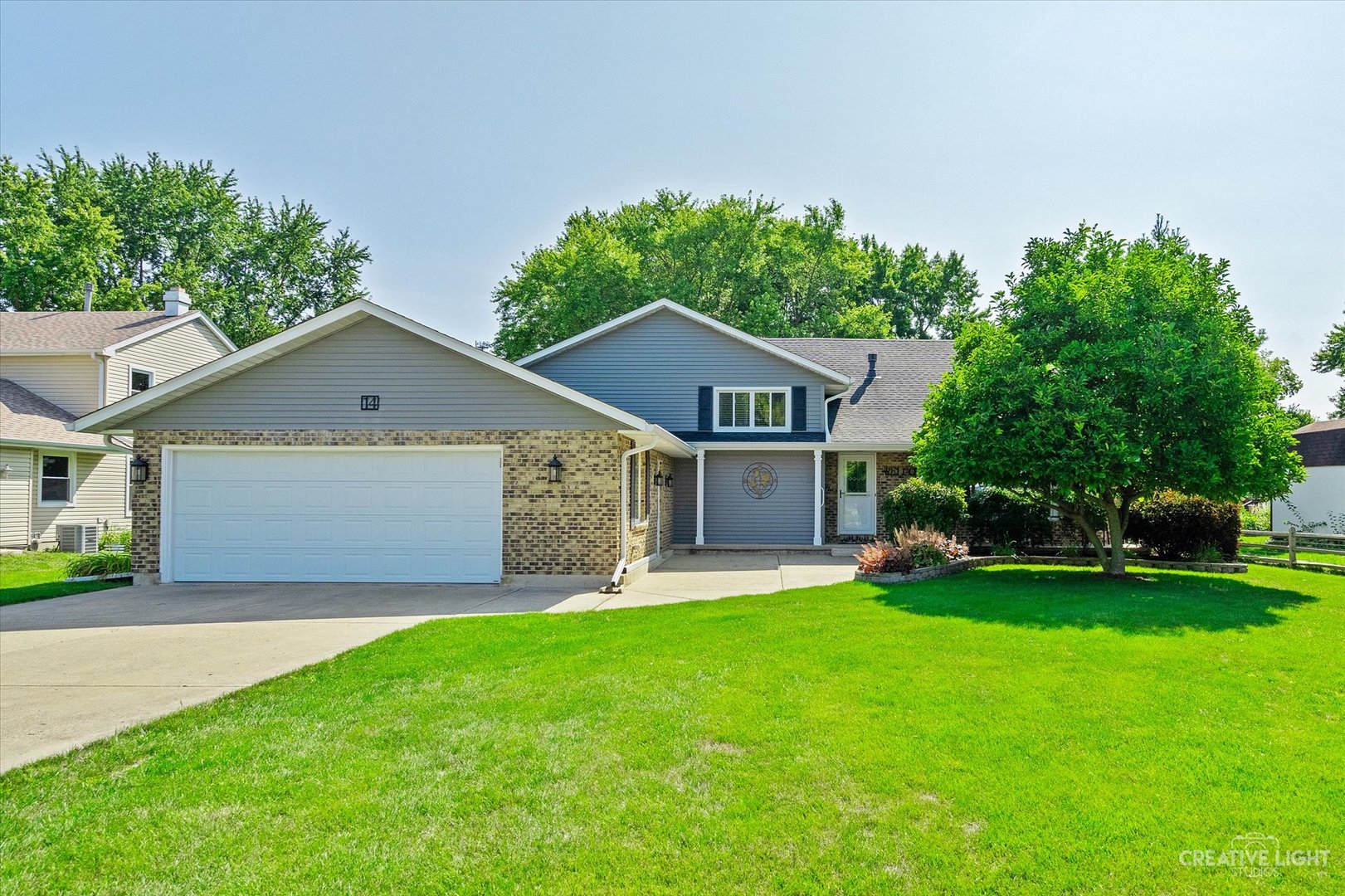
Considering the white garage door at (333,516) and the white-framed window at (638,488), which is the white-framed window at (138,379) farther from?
the white-framed window at (638,488)

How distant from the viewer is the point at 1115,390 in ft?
36.5

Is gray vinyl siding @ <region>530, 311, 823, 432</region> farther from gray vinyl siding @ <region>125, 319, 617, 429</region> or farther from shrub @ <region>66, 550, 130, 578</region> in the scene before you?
shrub @ <region>66, 550, 130, 578</region>

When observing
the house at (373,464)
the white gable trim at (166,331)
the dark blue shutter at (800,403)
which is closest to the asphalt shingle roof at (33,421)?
the white gable trim at (166,331)

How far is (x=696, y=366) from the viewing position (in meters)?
19.1

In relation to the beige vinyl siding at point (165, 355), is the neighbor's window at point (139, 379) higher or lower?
lower

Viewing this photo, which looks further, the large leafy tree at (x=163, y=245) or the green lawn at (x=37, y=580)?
the large leafy tree at (x=163, y=245)

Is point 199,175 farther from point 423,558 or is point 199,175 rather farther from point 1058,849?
point 1058,849

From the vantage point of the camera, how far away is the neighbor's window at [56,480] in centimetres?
1942

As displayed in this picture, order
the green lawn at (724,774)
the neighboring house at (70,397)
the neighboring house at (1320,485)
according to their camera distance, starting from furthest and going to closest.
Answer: the neighboring house at (1320,485) → the neighboring house at (70,397) → the green lawn at (724,774)

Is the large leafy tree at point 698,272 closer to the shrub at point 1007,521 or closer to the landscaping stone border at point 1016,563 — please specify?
the shrub at point 1007,521

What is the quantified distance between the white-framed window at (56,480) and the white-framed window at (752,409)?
1662 cm

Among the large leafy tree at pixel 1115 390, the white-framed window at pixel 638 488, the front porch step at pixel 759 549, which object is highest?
the large leafy tree at pixel 1115 390

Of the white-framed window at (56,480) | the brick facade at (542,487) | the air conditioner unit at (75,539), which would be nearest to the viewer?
the brick facade at (542,487)

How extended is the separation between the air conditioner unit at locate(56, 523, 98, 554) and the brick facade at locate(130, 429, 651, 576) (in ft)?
29.5
